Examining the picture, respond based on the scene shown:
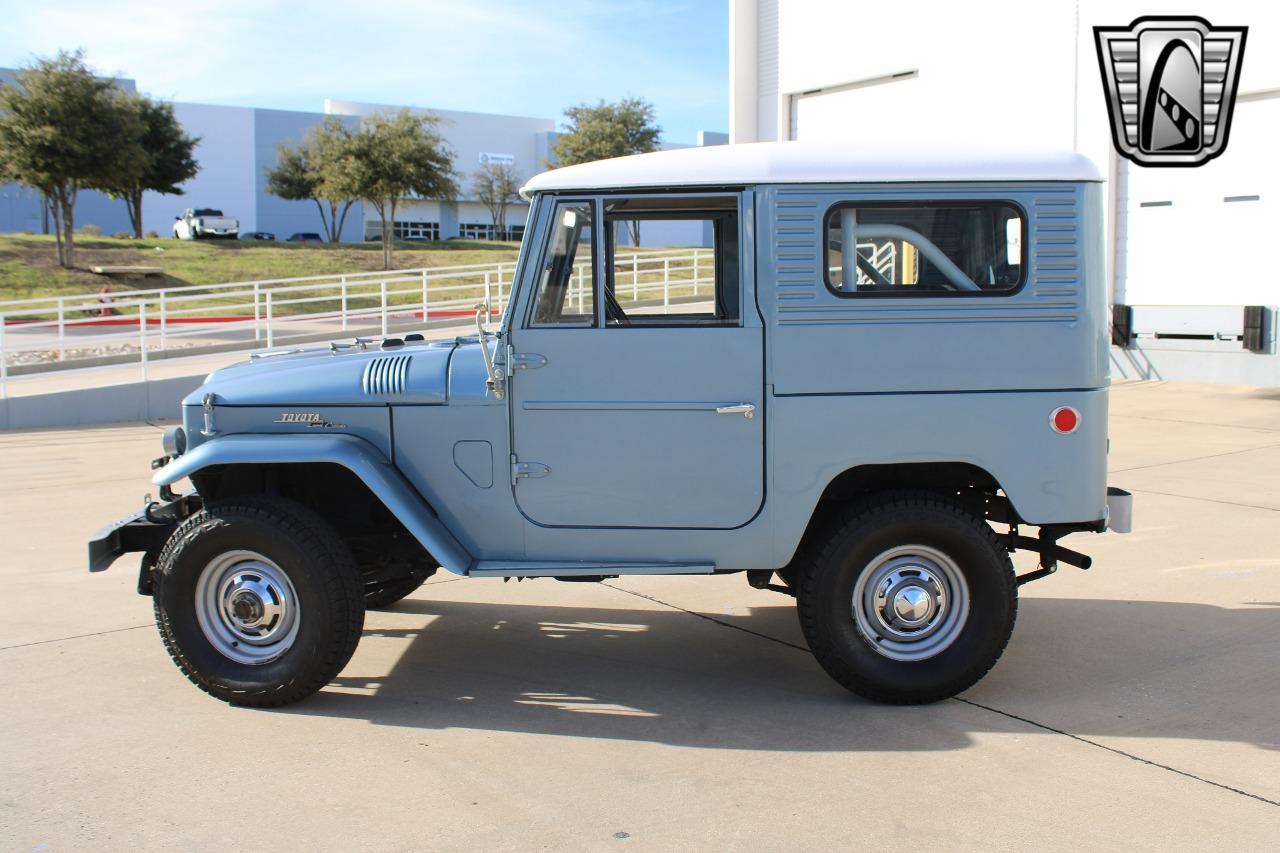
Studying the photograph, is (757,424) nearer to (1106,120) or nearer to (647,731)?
(647,731)

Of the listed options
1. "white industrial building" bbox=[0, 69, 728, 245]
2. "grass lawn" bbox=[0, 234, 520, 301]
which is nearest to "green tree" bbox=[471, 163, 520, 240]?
"white industrial building" bbox=[0, 69, 728, 245]

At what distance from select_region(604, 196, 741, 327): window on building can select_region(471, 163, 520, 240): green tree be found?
219 ft

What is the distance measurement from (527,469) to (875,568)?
1.49m

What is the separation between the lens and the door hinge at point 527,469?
15.6ft

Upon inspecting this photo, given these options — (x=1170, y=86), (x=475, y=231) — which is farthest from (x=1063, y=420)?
(x=475, y=231)

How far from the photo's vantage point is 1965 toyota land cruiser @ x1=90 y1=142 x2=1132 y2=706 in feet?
15.3

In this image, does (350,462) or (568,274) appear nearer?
(350,462)

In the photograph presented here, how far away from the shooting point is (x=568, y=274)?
4.77 m

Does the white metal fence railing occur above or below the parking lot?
above

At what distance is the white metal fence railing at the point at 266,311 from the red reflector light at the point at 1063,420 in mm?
1524

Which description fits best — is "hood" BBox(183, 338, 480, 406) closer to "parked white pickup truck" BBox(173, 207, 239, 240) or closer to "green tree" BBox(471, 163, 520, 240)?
"parked white pickup truck" BBox(173, 207, 239, 240)

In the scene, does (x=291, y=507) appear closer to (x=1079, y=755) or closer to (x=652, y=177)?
(x=652, y=177)

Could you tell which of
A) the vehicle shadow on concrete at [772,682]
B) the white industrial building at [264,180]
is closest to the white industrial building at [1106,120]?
the vehicle shadow on concrete at [772,682]

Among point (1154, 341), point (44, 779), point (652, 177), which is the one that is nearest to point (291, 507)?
point (44, 779)
